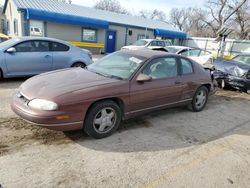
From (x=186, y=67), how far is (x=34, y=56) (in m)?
4.73

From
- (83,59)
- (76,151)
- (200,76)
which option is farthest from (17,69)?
(200,76)

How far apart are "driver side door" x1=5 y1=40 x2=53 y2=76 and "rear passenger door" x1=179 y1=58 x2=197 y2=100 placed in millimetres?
4432

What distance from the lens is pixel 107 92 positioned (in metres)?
3.66

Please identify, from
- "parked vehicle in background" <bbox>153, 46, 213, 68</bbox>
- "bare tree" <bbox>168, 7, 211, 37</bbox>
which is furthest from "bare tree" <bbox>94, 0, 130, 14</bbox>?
"parked vehicle in background" <bbox>153, 46, 213, 68</bbox>

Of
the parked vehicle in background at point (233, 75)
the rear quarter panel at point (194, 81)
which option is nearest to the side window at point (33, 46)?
the rear quarter panel at point (194, 81)

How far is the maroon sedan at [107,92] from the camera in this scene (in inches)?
130

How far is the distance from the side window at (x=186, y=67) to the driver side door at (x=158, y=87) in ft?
0.75

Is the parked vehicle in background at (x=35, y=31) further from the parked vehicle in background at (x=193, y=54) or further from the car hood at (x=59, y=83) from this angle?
the car hood at (x=59, y=83)

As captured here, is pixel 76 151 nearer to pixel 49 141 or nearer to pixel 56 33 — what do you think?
pixel 49 141

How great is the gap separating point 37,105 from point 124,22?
19.6m

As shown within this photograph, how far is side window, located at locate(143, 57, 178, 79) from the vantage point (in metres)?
4.40

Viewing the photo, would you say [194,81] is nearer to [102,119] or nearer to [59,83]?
[102,119]

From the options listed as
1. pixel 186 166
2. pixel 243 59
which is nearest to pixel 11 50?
pixel 186 166

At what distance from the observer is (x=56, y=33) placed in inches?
687
